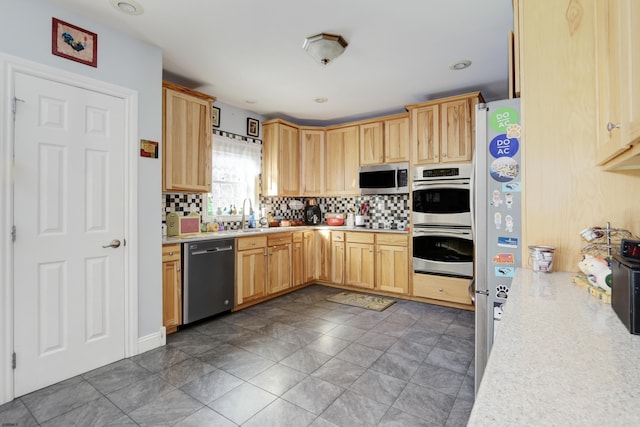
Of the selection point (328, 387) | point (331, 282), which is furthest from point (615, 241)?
point (331, 282)

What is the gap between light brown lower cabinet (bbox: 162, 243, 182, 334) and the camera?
113 inches

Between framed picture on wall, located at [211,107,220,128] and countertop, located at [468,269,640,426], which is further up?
framed picture on wall, located at [211,107,220,128]

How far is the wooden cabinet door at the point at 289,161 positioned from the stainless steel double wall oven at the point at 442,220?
5.84 feet

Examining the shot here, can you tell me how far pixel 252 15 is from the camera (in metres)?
2.28

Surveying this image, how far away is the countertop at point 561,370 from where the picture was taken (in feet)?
1.61

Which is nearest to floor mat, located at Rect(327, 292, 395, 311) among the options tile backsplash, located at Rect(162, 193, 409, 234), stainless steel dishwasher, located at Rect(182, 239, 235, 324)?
tile backsplash, located at Rect(162, 193, 409, 234)

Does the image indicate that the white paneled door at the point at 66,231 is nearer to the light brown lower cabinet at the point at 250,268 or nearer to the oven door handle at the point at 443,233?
the light brown lower cabinet at the point at 250,268

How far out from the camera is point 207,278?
321cm

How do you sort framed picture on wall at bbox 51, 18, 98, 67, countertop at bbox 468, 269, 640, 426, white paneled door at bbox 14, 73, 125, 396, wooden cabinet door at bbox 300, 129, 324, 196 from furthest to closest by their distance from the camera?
wooden cabinet door at bbox 300, 129, 324, 196, framed picture on wall at bbox 51, 18, 98, 67, white paneled door at bbox 14, 73, 125, 396, countertop at bbox 468, 269, 640, 426

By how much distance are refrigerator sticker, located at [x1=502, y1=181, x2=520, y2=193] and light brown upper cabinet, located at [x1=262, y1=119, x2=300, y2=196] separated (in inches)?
127

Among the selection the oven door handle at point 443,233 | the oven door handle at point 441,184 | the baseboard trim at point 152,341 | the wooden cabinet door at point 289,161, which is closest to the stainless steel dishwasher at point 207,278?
the baseboard trim at point 152,341

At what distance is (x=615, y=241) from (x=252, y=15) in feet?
8.25

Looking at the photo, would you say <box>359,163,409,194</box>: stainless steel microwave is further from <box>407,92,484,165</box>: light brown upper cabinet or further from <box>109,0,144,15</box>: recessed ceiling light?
<box>109,0,144,15</box>: recessed ceiling light

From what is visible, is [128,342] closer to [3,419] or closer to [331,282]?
[3,419]
